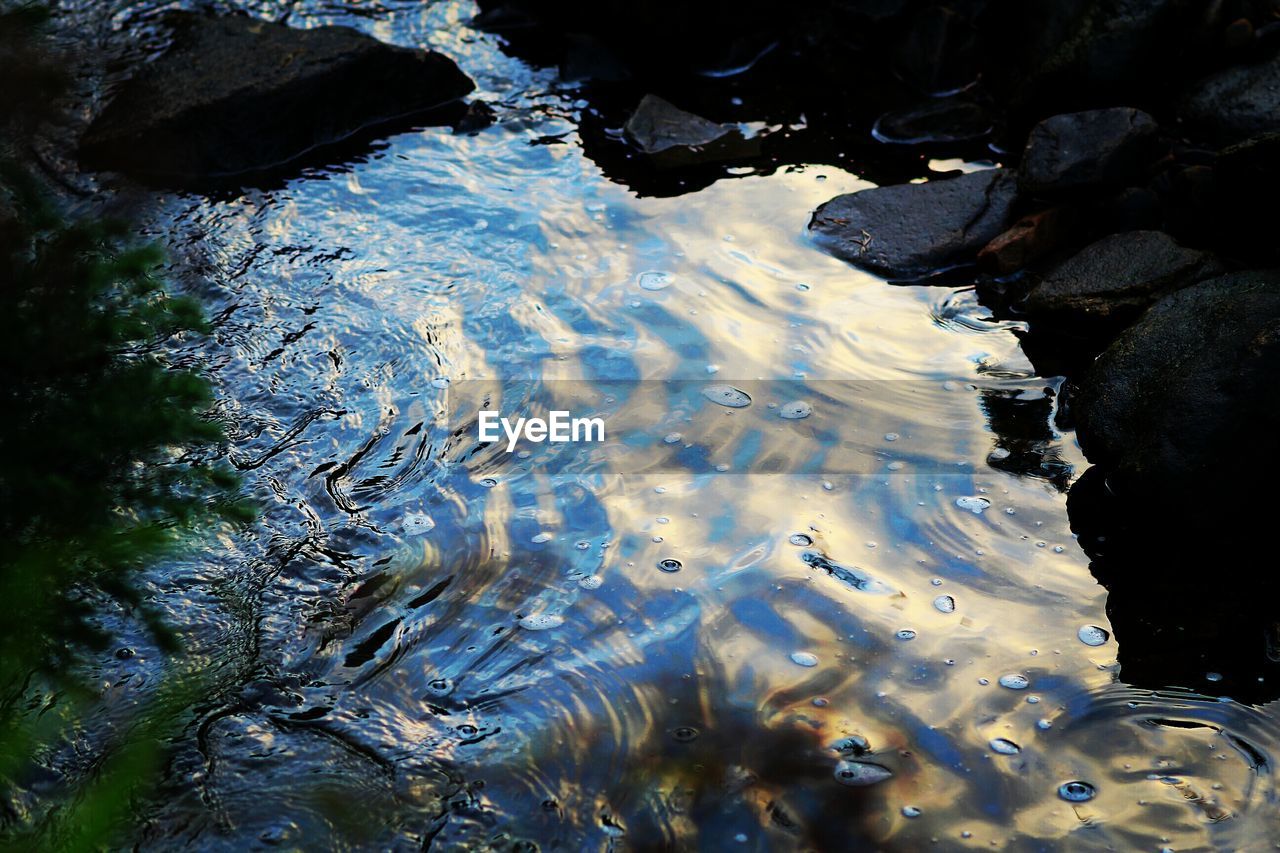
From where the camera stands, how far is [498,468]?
4.36 meters

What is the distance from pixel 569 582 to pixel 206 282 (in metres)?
2.56

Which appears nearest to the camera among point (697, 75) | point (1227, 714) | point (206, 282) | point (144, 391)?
point (144, 391)

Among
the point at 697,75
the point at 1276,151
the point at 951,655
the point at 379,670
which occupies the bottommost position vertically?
the point at 379,670

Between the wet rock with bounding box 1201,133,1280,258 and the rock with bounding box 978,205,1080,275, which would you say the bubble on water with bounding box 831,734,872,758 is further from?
the wet rock with bounding box 1201,133,1280,258

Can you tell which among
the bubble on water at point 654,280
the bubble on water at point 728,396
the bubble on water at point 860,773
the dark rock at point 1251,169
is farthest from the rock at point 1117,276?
the bubble on water at point 860,773

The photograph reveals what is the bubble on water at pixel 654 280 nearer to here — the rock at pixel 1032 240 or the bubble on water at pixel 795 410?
the bubble on water at pixel 795 410

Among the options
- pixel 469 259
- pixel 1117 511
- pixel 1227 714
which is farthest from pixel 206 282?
pixel 1227 714

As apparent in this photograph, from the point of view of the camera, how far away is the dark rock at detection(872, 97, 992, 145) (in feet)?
21.5

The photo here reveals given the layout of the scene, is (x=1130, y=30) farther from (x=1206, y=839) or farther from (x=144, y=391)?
(x=144, y=391)

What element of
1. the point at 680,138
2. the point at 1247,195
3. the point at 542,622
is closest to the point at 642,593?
the point at 542,622

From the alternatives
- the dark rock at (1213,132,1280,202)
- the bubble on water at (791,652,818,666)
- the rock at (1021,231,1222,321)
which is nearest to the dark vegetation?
the bubble on water at (791,652,818,666)

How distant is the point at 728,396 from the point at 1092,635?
168 centimetres

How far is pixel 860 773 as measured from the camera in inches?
127

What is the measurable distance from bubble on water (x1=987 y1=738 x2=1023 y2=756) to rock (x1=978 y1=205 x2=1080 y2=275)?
2735 millimetres
